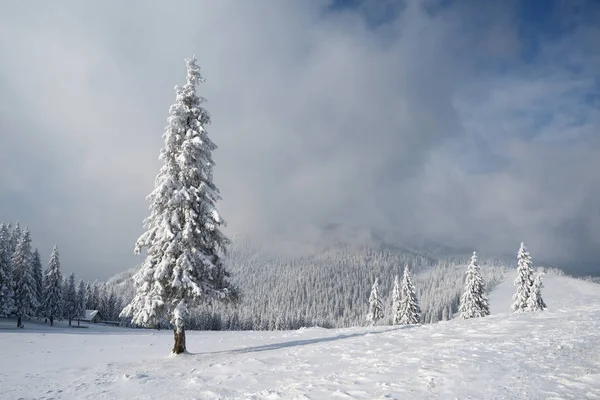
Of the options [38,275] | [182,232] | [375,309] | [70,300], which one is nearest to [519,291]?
[375,309]

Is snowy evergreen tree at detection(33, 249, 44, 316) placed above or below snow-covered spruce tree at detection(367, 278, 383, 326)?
above

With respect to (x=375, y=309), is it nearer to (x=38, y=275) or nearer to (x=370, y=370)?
(x=370, y=370)

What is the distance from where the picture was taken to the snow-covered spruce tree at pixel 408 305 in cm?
6391

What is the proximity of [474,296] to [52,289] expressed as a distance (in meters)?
83.0

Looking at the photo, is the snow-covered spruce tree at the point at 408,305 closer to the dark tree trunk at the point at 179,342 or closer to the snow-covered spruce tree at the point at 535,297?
the snow-covered spruce tree at the point at 535,297

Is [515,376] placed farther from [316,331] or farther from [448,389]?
[316,331]

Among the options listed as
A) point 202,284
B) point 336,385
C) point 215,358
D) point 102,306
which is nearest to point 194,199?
point 202,284

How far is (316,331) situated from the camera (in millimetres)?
29312

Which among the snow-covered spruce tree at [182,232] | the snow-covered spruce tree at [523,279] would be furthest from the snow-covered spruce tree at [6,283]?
the snow-covered spruce tree at [523,279]

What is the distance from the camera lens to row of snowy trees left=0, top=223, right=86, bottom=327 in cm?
5775

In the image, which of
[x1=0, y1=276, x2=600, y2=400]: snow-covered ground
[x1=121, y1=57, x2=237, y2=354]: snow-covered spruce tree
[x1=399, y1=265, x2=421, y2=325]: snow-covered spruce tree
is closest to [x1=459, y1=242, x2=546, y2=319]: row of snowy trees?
[x1=399, y1=265, x2=421, y2=325]: snow-covered spruce tree

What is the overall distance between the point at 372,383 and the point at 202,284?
12168 millimetres

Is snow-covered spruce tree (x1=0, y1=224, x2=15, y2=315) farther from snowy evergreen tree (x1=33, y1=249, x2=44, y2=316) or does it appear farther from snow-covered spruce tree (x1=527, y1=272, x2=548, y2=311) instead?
snow-covered spruce tree (x1=527, y1=272, x2=548, y2=311)

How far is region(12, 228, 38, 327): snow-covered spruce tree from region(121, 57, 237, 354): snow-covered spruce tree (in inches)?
2295
